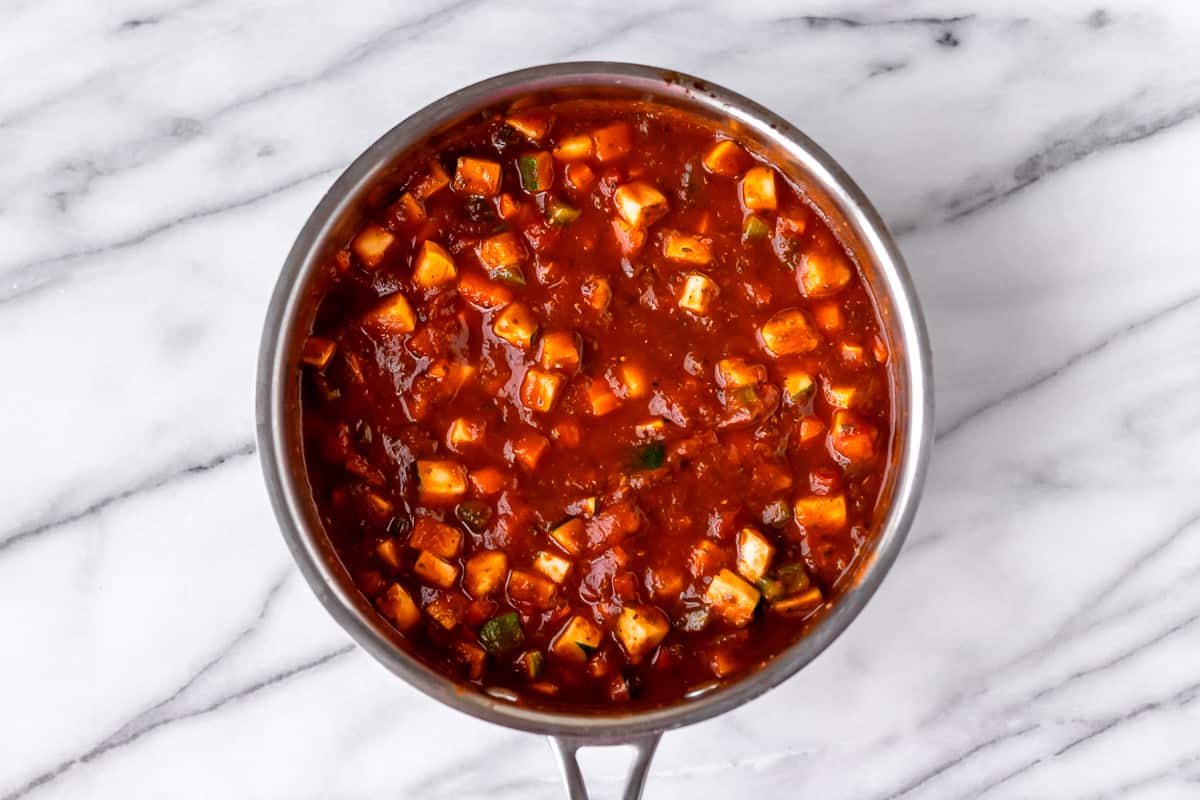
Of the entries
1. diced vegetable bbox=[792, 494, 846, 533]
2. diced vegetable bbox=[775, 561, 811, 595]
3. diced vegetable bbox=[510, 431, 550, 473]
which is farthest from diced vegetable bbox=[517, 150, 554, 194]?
diced vegetable bbox=[775, 561, 811, 595]

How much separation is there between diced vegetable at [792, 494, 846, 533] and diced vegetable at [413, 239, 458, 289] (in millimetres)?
960

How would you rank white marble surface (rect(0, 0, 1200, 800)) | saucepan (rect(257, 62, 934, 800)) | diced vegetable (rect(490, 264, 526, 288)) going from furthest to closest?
1. white marble surface (rect(0, 0, 1200, 800))
2. diced vegetable (rect(490, 264, 526, 288))
3. saucepan (rect(257, 62, 934, 800))

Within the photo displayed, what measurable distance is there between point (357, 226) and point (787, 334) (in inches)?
39.9

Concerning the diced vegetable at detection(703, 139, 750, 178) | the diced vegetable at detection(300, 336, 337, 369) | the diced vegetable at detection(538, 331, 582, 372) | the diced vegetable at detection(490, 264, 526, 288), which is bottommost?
the diced vegetable at detection(538, 331, 582, 372)

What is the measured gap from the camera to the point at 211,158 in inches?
120

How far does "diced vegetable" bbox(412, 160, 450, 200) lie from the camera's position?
107 inches

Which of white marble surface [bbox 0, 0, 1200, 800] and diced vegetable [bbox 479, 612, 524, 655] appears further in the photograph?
white marble surface [bbox 0, 0, 1200, 800]

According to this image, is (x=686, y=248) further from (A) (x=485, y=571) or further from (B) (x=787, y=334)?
(A) (x=485, y=571)

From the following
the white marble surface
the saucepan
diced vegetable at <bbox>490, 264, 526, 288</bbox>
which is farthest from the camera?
the white marble surface

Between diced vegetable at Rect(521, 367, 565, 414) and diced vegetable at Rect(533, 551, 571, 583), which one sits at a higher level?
diced vegetable at Rect(521, 367, 565, 414)

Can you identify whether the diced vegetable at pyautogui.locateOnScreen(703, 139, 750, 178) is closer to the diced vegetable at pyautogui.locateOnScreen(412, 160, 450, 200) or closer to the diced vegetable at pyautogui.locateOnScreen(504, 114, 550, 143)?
the diced vegetable at pyautogui.locateOnScreen(504, 114, 550, 143)

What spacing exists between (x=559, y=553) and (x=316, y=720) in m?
0.87

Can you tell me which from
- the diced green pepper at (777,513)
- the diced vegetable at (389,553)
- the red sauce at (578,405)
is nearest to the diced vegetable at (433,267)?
the red sauce at (578,405)

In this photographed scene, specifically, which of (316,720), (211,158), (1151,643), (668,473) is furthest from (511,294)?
(1151,643)
